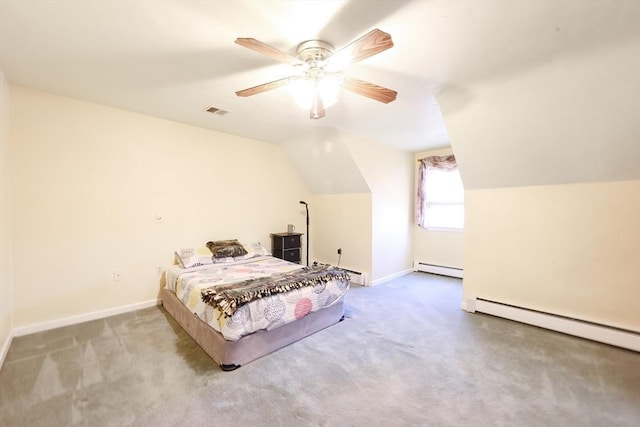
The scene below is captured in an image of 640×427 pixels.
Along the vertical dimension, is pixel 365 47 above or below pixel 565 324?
above

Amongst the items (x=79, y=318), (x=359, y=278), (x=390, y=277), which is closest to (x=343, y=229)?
(x=359, y=278)

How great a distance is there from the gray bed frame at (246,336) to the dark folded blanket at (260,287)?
28cm

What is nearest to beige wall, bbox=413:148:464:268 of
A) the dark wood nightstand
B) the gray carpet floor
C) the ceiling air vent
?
Answer: the gray carpet floor

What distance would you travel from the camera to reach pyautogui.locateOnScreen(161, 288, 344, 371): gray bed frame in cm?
213

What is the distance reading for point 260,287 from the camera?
2.39 meters

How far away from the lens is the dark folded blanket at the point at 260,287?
212 cm

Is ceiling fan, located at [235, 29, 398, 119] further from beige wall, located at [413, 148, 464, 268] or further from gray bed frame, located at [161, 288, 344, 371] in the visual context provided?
beige wall, located at [413, 148, 464, 268]

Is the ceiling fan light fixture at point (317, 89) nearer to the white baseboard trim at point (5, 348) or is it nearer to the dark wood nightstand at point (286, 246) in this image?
the dark wood nightstand at point (286, 246)

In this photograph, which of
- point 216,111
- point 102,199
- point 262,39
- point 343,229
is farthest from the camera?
point 343,229

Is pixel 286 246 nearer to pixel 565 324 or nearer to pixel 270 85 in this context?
pixel 270 85

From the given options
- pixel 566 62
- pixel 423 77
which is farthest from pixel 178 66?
pixel 566 62

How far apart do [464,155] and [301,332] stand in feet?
8.49

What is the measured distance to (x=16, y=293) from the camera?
2609 millimetres

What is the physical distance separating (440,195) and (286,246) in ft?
9.52
